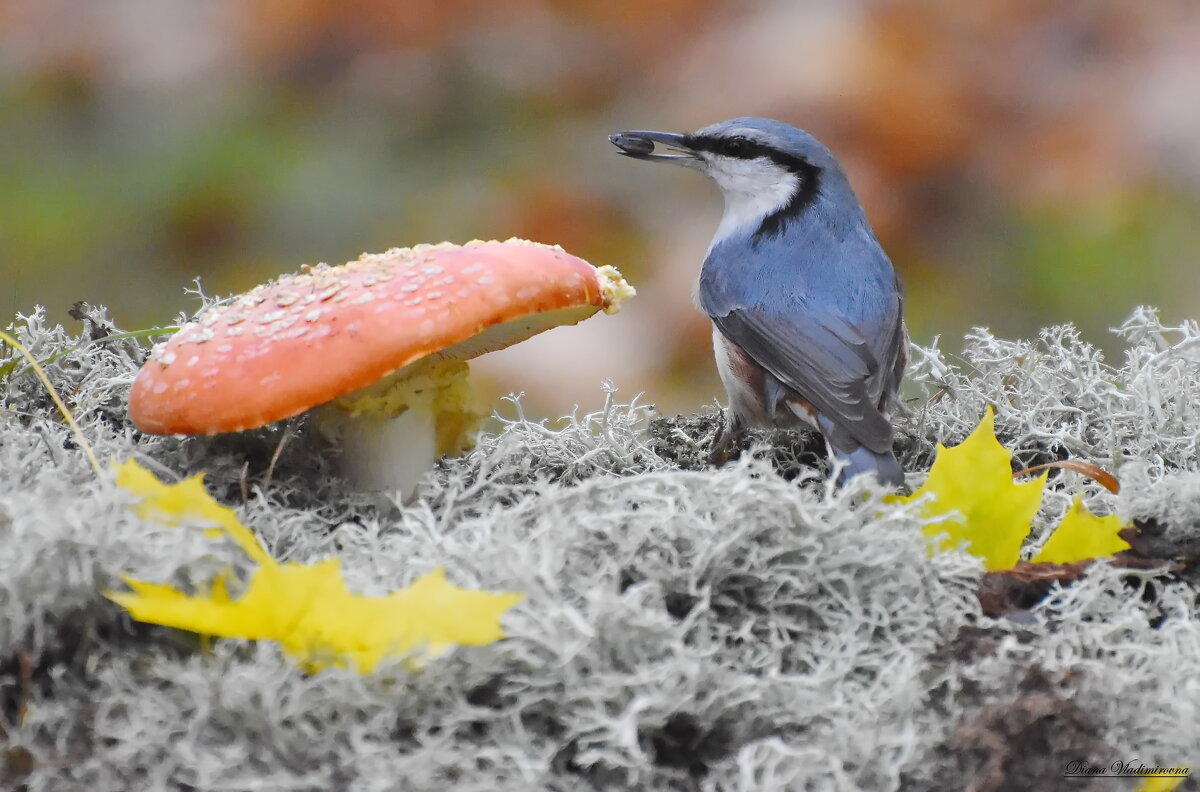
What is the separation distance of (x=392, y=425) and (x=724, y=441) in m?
0.54

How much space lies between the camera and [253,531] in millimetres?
1101

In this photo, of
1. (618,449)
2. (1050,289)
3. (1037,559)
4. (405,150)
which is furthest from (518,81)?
(1037,559)

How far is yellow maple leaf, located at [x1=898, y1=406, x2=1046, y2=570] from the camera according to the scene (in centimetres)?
108

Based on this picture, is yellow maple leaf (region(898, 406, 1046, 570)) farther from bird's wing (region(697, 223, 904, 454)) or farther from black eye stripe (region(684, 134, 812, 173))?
black eye stripe (region(684, 134, 812, 173))

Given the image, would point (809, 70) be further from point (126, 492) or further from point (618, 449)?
point (126, 492)

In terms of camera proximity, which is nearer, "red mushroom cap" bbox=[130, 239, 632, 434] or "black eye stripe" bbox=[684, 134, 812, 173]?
"red mushroom cap" bbox=[130, 239, 632, 434]

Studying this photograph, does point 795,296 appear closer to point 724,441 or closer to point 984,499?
point 724,441

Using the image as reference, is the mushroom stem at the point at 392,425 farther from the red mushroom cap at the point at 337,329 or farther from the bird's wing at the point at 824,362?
the bird's wing at the point at 824,362

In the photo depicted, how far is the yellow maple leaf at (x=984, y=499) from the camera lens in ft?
3.53

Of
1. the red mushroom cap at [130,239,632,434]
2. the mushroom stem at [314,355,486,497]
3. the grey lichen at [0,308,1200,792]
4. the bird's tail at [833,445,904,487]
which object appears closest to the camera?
the grey lichen at [0,308,1200,792]

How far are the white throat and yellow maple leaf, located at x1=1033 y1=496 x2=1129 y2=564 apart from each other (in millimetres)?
946

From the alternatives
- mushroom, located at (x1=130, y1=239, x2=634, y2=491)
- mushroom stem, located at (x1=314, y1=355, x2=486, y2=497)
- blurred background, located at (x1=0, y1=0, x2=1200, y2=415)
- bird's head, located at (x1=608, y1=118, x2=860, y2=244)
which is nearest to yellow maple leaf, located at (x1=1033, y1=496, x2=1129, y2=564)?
mushroom, located at (x1=130, y1=239, x2=634, y2=491)

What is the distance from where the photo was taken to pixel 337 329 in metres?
1.09

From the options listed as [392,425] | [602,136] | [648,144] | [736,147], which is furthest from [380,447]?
[602,136]
